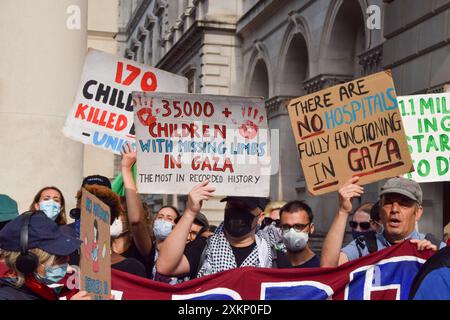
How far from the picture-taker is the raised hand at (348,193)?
507 centimetres

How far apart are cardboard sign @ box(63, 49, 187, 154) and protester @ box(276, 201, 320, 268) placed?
1563mm

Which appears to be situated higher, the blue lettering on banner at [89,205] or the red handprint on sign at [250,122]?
the red handprint on sign at [250,122]

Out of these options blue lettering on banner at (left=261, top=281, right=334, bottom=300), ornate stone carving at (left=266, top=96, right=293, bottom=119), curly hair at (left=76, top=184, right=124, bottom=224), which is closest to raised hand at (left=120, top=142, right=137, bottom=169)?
curly hair at (left=76, top=184, right=124, bottom=224)

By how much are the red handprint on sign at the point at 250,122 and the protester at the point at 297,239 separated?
55 centimetres

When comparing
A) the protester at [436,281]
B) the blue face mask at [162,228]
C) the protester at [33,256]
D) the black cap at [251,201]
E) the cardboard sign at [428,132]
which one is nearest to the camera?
the protester at [436,281]

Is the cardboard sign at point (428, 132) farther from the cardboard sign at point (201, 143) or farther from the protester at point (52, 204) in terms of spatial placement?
the protester at point (52, 204)

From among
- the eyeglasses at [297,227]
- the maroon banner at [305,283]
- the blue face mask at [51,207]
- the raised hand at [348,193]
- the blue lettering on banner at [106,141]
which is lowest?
the maroon banner at [305,283]

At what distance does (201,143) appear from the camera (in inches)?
224

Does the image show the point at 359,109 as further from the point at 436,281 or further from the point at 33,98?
the point at 33,98

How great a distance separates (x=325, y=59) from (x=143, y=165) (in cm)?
1370

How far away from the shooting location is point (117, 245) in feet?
19.3

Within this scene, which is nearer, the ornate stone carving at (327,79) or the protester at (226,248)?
the protester at (226,248)

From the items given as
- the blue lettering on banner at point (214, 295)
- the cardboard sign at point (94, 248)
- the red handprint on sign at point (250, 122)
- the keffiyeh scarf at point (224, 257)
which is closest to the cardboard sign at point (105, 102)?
the red handprint on sign at point (250, 122)

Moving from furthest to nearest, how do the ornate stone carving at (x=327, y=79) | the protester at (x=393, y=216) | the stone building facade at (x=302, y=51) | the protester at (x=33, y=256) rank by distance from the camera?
the ornate stone carving at (x=327, y=79), the stone building facade at (x=302, y=51), the protester at (x=393, y=216), the protester at (x=33, y=256)
